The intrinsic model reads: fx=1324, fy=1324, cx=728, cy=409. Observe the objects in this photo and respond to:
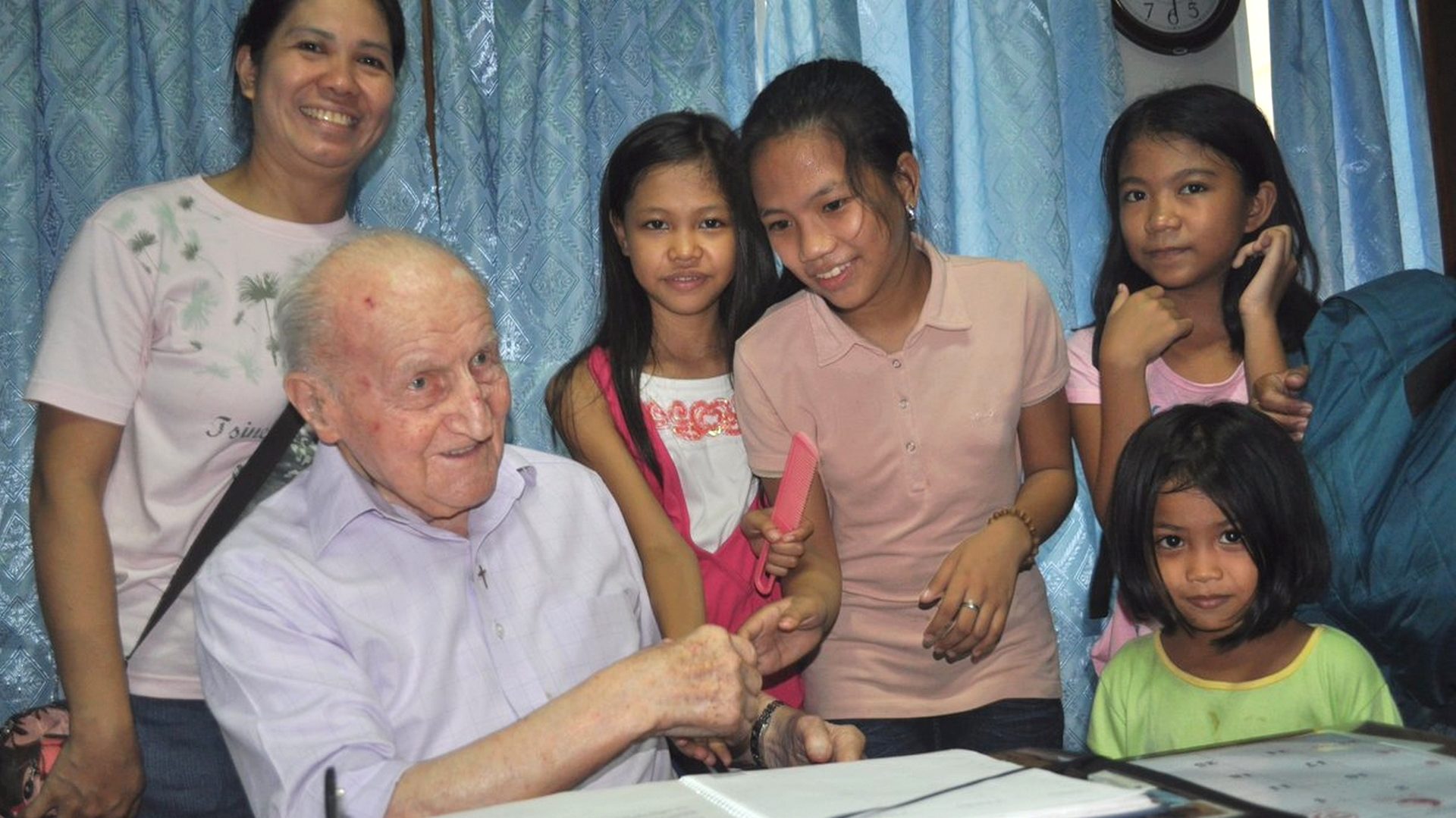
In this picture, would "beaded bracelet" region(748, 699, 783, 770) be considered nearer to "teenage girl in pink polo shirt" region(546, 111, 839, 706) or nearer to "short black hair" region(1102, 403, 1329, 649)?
"teenage girl in pink polo shirt" region(546, 111, 839, 706)

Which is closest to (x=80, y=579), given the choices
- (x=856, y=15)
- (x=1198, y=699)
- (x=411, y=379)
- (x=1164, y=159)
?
(x=411, y=379)

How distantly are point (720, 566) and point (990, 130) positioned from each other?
1501mm

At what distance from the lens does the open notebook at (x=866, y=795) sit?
0.88m

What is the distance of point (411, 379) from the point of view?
151 cm

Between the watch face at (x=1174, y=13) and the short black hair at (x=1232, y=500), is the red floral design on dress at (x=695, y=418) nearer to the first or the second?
the short black hair at (x=1232, y=500)

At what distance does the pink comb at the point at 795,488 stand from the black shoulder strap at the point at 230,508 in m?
0.70

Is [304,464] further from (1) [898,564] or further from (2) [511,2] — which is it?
(2) [511,2]

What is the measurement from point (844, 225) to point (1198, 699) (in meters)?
0.82

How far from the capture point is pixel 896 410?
2.00 metres

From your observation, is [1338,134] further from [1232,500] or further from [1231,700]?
[1231,700]


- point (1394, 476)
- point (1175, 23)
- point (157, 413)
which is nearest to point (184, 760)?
point (157, 413)

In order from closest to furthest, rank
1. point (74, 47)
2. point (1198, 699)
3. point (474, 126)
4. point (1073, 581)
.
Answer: point (1198, 699) < point (74, 47) < point (474, 126) < point (1073, 581)

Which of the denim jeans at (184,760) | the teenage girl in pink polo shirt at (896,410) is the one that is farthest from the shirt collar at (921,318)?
the denim jeans at (184,760)

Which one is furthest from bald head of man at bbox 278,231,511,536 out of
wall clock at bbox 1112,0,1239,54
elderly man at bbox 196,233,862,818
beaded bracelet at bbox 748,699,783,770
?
wall clock at bbox 1112,0,1239,54
